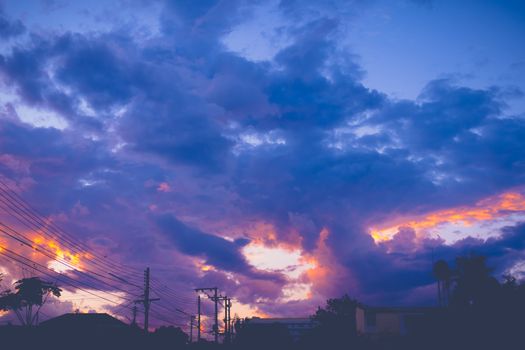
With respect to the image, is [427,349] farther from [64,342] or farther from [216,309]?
[216,309]

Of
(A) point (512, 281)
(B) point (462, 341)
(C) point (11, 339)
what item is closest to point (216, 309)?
(C) point (11, 339)

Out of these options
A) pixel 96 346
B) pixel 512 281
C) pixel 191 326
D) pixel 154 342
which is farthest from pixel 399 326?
pixel 191 326

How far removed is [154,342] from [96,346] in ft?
33.5

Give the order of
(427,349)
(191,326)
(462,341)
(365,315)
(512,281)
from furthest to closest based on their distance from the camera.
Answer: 1. (191,326)
2. (365,315)
3. (512,281)
4. (427,349)
5. (462,341)

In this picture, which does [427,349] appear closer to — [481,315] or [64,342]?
[481,315]

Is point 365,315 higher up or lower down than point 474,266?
lower down

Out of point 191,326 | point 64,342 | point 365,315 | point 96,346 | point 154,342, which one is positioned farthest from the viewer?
point 191,326

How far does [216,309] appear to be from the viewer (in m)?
78.6

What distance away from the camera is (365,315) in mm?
62094

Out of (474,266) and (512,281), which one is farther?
(474,266)

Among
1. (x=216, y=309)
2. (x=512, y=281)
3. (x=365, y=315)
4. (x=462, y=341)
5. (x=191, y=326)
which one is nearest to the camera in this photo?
(x=462, y=341)

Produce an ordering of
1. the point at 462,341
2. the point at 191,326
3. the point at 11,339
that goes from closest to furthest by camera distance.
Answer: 1. the point at 462,341
2. the point at 11,339
3. the point at 191,326

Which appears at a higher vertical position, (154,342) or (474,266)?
(474,266)

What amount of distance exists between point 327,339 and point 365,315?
735 inches
